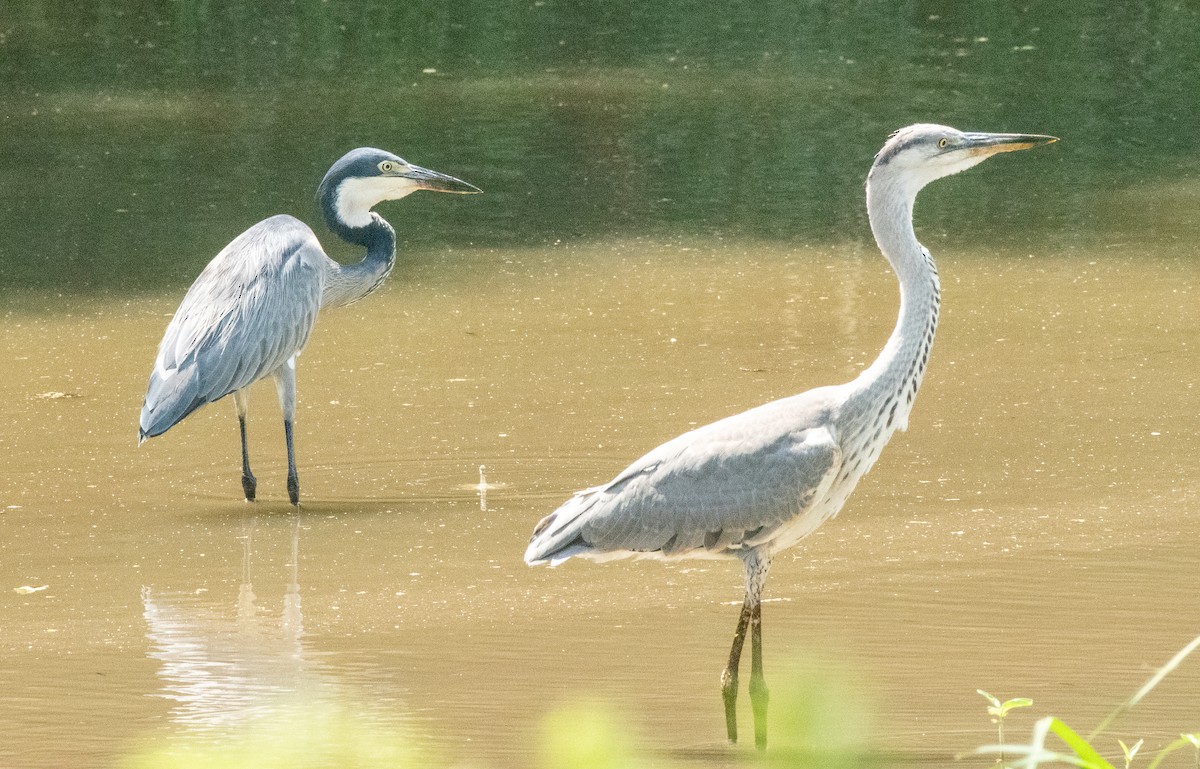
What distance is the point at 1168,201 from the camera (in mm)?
9492

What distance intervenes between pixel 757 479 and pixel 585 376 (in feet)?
9.79

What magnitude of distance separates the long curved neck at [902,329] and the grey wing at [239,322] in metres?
2.42

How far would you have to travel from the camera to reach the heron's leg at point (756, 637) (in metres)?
3.95

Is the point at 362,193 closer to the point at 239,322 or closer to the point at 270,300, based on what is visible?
the point at 270,300

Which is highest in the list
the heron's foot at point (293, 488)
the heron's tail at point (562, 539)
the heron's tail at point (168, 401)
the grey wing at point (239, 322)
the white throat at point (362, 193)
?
the white throat at point (362, 193)

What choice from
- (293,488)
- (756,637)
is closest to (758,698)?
(756,637)

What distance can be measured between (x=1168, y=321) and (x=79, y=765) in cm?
528

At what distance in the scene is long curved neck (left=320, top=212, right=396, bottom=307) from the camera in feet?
22.5

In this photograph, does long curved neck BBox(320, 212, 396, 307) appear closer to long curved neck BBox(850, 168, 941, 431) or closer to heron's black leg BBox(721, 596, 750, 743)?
long curved neck BBox(850, 168, 941, 431)

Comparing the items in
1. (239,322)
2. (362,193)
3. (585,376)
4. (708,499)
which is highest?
(362,193)

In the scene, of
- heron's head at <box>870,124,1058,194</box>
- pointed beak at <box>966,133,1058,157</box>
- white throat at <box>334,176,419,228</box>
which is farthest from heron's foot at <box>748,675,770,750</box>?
white throat at <box>334,176,419,228</box>

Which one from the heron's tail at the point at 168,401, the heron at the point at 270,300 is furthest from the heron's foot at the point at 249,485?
the heron's tail at the point at 168,401

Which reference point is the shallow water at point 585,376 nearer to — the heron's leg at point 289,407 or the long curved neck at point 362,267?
the heron's leg at point 289,407

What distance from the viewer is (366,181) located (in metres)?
6.90
